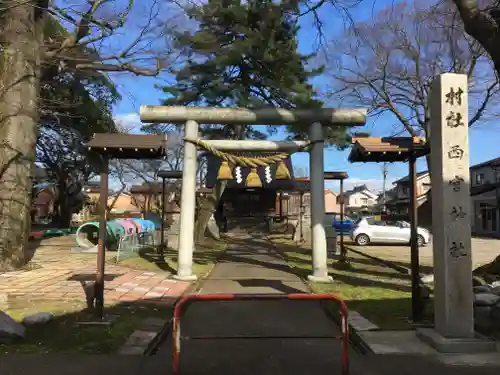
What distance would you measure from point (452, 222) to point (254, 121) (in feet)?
20.5

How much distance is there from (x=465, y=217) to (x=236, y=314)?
373 cm

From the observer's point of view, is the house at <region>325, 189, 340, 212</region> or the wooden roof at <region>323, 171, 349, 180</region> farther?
the house at <region>325, 189, 340, 212</region>

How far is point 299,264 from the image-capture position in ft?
45.3

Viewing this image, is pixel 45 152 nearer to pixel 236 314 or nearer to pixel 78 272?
pixel 78 272

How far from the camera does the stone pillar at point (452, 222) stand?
18.0ft

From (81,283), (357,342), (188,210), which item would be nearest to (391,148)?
(357,342)

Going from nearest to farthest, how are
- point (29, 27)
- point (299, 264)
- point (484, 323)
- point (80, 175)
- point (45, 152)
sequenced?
point (484, 323) → point (29, 27) → point (299, 264) → point (45, 152) → point (80, 175)

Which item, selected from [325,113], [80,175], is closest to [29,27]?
[325,113]

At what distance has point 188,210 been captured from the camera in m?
10.8

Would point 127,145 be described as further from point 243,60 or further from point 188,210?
point 243,60

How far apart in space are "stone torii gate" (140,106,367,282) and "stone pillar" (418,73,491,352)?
4818 mm

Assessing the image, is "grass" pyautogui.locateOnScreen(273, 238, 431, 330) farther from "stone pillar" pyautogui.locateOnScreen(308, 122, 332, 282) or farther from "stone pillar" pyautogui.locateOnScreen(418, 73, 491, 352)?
"stone pillar" pyautogui.locateOnScreen(418, 73, 491, 352)

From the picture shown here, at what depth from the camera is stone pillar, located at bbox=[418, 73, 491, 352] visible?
550cm

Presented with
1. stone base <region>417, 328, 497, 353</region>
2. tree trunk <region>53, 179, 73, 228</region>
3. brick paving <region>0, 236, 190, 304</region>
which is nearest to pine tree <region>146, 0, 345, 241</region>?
brick paving <region>0, 236, 190, 304</region>
